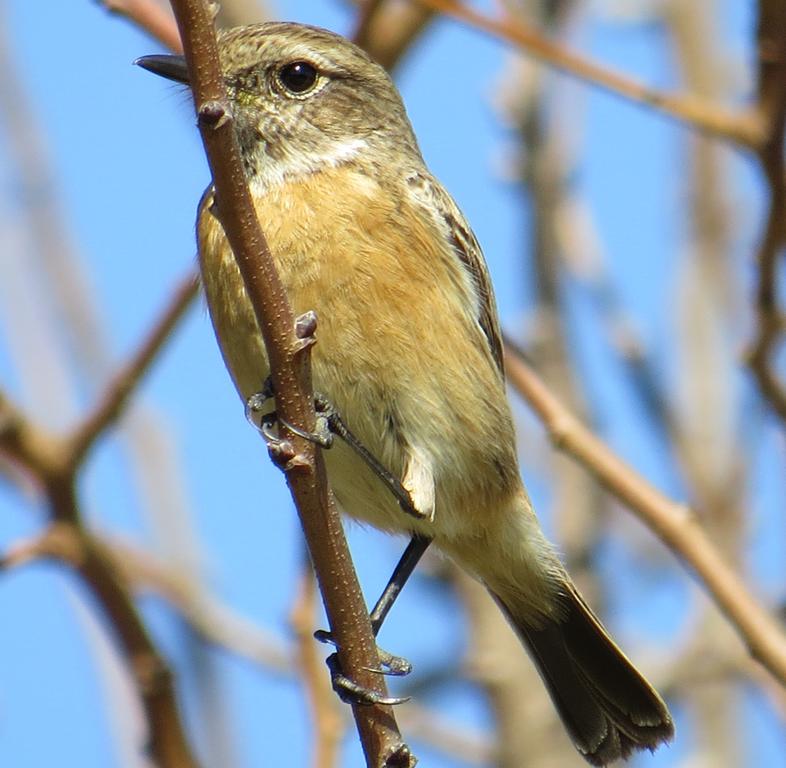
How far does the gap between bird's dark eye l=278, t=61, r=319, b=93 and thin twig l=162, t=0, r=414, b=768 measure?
1.95 metres

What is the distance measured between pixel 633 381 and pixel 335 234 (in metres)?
2.67

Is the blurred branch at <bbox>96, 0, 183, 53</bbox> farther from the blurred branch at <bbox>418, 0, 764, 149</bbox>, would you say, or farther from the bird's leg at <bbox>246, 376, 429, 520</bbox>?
the bird's leg at <bbox>246, 376, 429, 520</bbox>

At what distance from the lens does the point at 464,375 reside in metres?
4.89

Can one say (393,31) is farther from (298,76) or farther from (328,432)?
(328,432)

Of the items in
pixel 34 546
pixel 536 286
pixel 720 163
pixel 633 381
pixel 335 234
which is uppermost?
pixel 720 163

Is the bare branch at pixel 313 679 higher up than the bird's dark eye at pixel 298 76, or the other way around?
the bird's dark eye at pixel 298 76

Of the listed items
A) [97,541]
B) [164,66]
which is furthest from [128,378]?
[164,66]

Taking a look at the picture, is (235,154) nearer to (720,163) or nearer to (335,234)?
(335,234)

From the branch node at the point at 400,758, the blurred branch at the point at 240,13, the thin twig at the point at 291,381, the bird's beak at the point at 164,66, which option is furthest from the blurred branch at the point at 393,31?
the branch node at the point at 400,758

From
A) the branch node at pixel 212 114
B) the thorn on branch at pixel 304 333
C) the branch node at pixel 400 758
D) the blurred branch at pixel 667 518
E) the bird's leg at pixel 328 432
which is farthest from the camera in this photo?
the blurred branch at pixel 667 518

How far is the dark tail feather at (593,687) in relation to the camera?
5031 millimetres

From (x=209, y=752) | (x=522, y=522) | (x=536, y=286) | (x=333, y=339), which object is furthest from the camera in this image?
(x=536, y=286)

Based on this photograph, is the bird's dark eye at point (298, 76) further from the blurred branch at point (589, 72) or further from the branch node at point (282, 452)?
the branch node at point (282, 452)

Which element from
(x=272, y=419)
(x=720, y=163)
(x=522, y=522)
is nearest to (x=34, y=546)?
(x=272, y=419)
